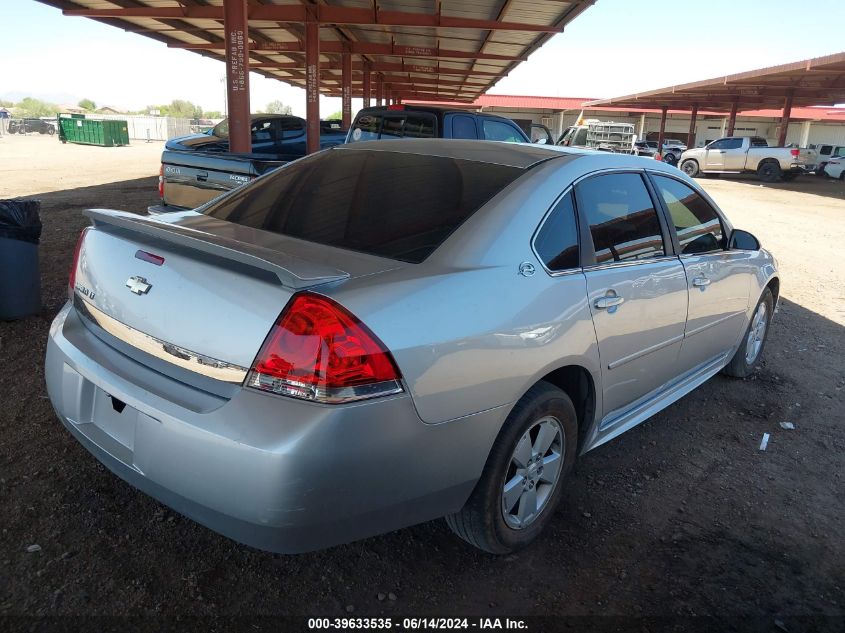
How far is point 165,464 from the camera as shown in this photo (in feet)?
6.59

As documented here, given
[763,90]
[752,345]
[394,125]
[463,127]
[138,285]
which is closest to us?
[138,285]

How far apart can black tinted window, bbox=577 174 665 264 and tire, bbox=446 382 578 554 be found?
2.47 feet

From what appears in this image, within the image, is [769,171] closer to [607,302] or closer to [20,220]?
[607,302]

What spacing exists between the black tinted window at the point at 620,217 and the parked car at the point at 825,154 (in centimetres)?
3469

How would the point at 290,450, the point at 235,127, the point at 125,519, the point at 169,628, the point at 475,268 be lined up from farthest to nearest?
the point at 235,127 → the point at 125,519 → the point at 475,268 → the point at 169,628 → the point at 290,450

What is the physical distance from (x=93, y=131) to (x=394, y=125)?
39.2m

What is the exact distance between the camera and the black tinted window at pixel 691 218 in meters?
3.60

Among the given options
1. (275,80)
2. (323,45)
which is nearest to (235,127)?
(323,45)

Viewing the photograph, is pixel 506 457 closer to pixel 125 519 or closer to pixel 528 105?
pixel 125 519

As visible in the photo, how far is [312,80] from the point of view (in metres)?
18.2

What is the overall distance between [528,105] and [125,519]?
5419cm

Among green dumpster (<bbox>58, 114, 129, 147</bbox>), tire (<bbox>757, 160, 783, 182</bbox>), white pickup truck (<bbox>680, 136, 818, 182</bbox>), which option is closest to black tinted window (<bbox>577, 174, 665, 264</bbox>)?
white pickup truck (<bbox>680, 136, 818, 182</bbox>)

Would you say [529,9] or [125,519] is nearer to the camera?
[125,519]

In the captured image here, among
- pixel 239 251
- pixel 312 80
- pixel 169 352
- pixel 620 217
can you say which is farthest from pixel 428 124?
pixel 312 80
